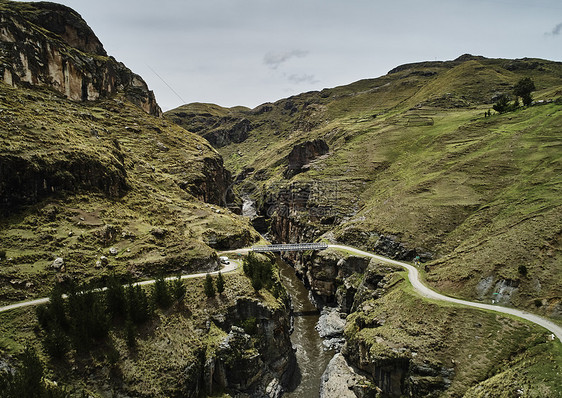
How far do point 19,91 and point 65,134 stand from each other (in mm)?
24524

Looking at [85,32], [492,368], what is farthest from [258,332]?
[85,32]

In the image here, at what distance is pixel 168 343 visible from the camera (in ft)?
122

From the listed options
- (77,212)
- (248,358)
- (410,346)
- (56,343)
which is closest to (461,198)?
(410,346)

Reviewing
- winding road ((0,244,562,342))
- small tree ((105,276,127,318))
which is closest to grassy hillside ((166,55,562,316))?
winding road ((0,244,562,342))

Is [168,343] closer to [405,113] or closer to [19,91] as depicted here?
[19,91]

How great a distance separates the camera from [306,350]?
55.1 metres

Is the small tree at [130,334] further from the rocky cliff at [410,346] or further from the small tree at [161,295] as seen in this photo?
the rocky cliff at [410,346]

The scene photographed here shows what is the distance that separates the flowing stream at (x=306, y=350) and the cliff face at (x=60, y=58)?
3626 inches

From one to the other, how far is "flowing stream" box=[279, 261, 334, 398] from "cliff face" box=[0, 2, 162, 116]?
302ft

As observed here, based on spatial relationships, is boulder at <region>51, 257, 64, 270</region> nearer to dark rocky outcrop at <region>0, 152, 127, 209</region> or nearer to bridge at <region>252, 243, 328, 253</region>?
dark rocky outcrop at <region>0, 152, 127, 209</region>

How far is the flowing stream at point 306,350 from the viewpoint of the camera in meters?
45.4

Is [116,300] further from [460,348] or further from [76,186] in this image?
[460,348]

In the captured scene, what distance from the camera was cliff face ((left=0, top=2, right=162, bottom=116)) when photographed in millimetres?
74625

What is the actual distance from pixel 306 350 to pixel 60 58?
4361 inches
